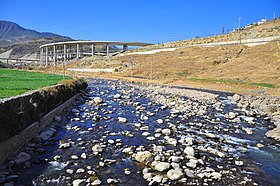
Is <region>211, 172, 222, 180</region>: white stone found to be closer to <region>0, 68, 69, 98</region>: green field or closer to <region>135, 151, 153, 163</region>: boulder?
<region>135, 151, 153, 163</region>: boulder

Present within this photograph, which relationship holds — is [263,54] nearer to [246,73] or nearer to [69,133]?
[246,73]

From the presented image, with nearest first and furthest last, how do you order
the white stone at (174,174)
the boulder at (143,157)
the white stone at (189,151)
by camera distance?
the white stone at (174,174) < the boulder at (143,157) < the white stone at (189,151)

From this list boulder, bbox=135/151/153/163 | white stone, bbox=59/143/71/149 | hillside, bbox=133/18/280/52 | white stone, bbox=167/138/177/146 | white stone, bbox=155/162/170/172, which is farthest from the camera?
hillside, bbox=133/18/280/52

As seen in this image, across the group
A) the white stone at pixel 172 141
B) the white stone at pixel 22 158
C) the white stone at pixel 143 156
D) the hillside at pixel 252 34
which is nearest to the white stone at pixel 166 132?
the white stone at pixel 172 141

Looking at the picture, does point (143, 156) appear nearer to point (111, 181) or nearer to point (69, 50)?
point (111, 181)

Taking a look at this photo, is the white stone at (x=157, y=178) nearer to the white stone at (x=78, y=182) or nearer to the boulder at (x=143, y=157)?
the boulder at (x=143, y=157)

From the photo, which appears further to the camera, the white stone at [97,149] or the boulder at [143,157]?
the white stone at [97,149]

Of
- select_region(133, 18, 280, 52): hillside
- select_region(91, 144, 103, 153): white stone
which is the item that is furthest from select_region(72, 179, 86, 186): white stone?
select_region(133, 18, 280, 52): hillside

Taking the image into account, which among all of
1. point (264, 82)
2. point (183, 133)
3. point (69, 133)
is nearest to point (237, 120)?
point (183, 133)

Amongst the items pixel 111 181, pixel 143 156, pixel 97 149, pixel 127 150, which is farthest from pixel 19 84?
pixel 111 181

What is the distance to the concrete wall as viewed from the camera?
26.0 feet

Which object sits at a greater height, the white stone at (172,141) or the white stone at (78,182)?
the white stone at (172,141)

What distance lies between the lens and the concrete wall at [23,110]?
26.0ft

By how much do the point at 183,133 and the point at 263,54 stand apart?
41367mm
